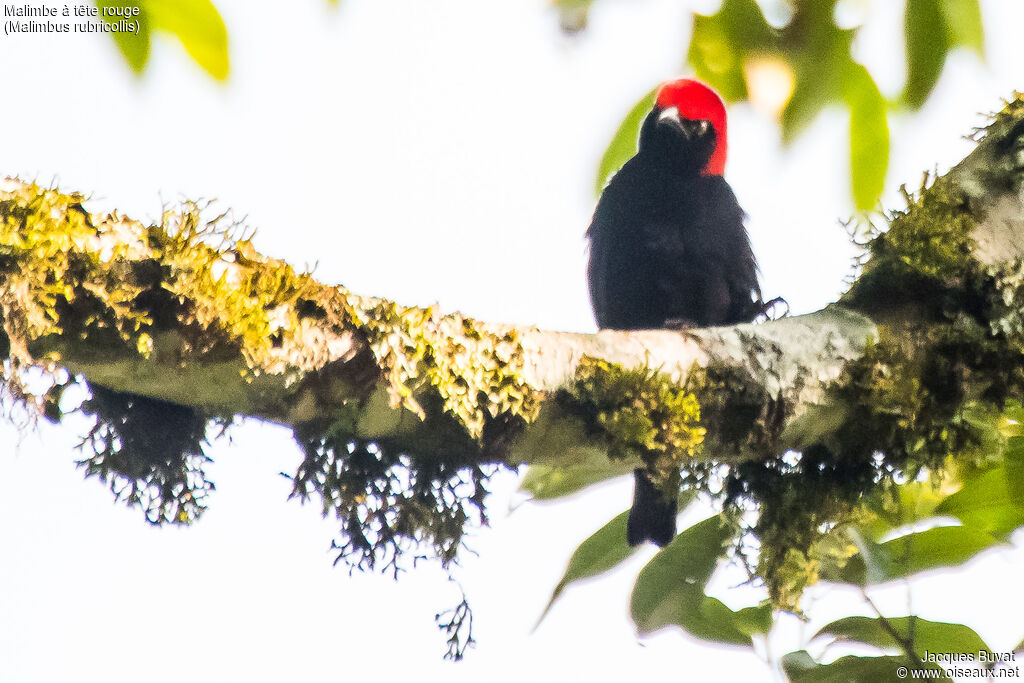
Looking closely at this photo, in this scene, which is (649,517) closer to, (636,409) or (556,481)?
(556,481)

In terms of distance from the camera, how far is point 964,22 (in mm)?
2014

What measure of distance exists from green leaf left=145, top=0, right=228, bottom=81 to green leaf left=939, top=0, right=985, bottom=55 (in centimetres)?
158

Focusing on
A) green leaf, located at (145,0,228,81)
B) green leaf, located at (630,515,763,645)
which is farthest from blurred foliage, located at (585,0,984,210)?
green leaf, located at (630,515,763,645)

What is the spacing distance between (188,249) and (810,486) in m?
1.25

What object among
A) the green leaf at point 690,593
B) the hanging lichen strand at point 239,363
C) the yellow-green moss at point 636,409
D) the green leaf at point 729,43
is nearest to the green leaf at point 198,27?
the hanging lichen strand at point 239,363

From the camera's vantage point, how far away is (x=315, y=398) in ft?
4.13

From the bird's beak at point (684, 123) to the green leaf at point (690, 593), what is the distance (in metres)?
→ 1.69

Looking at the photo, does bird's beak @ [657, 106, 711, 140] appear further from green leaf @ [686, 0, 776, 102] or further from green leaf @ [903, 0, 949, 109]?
green leaf @ [903, 0, 949, 109]

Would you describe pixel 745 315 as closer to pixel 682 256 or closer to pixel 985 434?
pixel 682 256

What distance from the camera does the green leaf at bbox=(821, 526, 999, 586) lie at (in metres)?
1.76

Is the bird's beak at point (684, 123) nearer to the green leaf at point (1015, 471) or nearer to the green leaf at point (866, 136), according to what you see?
the green leaf at point (866, 136)

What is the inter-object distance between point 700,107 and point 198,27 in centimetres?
196

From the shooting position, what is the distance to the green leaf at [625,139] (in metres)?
2.41

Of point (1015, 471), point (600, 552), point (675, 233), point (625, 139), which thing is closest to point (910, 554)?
point (1015, 471)
